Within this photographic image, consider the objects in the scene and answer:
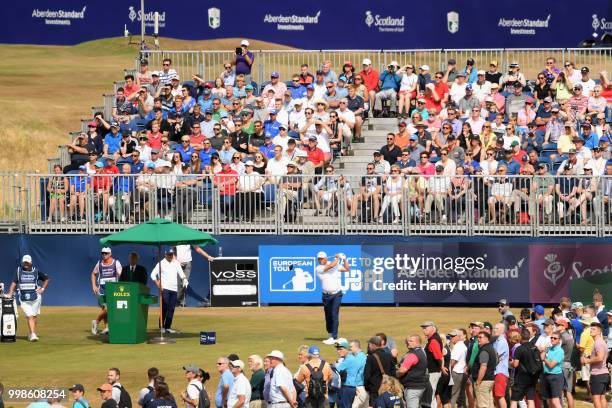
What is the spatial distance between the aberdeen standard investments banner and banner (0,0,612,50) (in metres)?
11.7

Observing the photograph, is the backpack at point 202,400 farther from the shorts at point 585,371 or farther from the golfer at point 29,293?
the golfer at point 29,293

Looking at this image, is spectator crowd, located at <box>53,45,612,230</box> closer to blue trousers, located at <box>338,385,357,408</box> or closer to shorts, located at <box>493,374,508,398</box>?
shorts, located at <box>493,374,508,398</box>

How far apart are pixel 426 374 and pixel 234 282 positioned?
11.9 m

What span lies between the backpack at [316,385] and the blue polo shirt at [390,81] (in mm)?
17226

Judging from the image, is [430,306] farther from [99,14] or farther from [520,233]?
[99,14]

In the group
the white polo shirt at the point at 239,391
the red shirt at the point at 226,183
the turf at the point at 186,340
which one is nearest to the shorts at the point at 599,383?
the turf at the point at 186,340

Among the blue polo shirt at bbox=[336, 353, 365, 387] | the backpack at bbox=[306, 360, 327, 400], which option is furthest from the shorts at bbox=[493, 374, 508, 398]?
the backpack at bbox=[306, 360, 327, 400]

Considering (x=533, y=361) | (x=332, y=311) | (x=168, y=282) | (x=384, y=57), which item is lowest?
(x=533, y=361)

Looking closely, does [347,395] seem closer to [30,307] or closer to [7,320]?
[30,307]

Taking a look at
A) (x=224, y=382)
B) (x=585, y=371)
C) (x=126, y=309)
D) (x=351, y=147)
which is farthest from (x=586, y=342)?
(x=351, y=147)

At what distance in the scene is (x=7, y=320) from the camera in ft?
90.5

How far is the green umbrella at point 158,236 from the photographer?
88.3 feet

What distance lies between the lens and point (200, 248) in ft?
107

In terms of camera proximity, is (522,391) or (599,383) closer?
(522,391)
